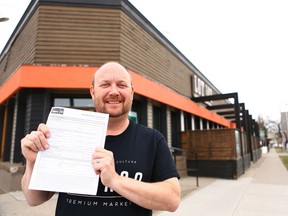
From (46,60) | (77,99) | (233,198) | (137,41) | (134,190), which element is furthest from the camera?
(137,41)

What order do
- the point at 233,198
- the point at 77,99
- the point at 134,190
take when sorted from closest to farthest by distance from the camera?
the point at 134,190 < the point at 233,198 < the point at 77,99

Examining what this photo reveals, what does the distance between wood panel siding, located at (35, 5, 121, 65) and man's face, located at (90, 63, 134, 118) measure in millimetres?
6757

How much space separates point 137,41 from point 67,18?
2.67 m

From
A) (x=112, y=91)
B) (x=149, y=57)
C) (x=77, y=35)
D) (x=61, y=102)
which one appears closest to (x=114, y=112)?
(x=112, y=91)

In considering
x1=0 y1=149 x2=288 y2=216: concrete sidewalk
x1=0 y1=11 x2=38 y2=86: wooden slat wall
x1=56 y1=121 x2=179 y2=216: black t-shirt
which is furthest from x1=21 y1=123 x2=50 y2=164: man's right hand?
x1=0 y1=11 x2=38 y2=86: wooden slat wall

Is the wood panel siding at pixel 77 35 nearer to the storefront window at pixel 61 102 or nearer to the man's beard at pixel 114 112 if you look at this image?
the storefront window at pixel 61 102

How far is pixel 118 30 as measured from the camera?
27.6 ft

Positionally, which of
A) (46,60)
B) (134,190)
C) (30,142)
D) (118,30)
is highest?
(118,30)

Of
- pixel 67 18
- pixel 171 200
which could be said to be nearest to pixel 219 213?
pixel 171 200

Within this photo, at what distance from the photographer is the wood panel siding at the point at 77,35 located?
779 cm

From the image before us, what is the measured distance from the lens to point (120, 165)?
4.22ft

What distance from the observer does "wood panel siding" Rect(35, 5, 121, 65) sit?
7.79 m

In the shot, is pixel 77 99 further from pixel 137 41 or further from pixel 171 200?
pixel 171 200

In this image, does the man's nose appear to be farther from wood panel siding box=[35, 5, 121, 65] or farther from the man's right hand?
wood panel siding box=[35, 5, 121, 65]
